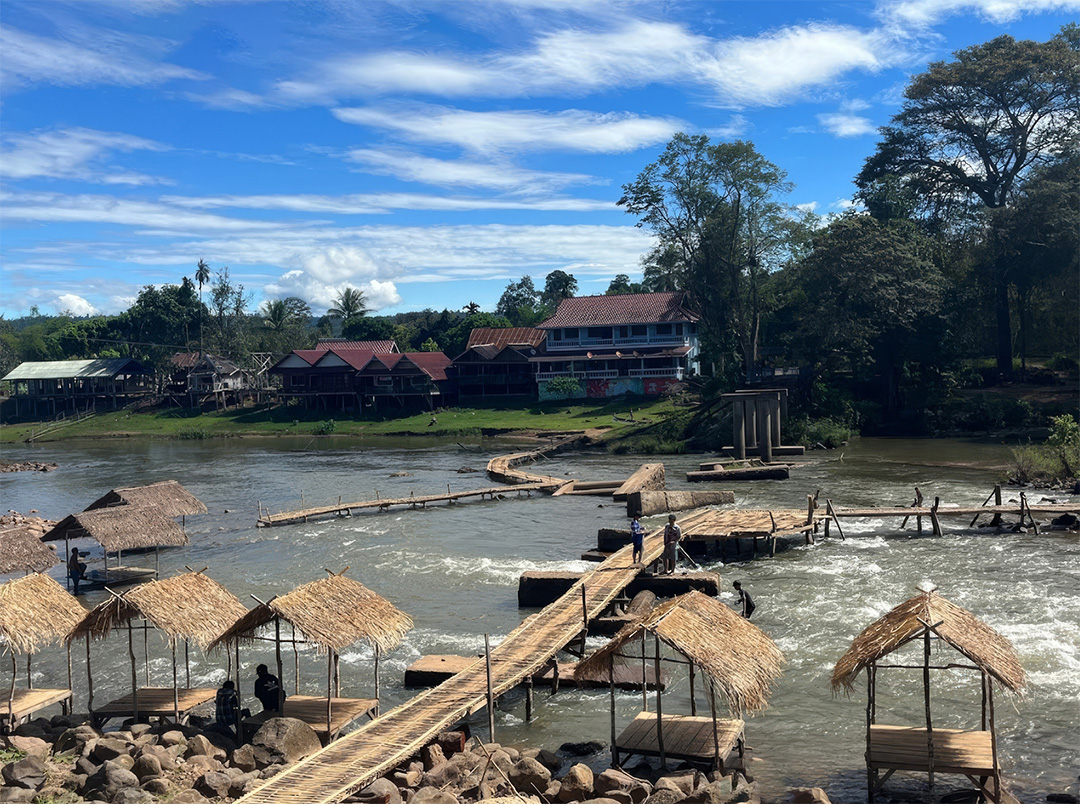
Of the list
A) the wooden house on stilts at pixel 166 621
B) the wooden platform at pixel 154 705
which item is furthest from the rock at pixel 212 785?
the wooden platform at pixel 154 705

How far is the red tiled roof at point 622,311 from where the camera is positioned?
76938 mm

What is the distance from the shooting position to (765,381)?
2203 inches

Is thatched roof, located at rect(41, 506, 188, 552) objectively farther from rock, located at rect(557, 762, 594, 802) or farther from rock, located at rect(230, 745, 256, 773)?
rock, located at rect(557, 762, 594, 802)

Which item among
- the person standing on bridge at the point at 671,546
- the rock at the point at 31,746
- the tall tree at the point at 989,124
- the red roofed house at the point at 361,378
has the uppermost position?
the tall tree at the point at 989,124

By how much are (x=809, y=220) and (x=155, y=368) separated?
207 ft

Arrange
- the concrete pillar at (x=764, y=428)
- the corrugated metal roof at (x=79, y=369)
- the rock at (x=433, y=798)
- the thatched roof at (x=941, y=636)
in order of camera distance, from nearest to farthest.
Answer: the rock at (x=433, y=798) < the thatched roof at (x=941, y=636) < the concrete pillar at (x=764, y=428) < the corrugated metal roof at (x=79, y=369)

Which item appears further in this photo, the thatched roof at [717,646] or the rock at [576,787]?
the thatched roof at [717,646]

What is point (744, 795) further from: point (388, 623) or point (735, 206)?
point (735, 206)

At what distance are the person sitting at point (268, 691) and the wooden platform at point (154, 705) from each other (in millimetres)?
1296

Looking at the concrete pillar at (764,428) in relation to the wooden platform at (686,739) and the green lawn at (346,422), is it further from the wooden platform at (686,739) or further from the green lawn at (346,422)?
the wooden platform at (686,739)

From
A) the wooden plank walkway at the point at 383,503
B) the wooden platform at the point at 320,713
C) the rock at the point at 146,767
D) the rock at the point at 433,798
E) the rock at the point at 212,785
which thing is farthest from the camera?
the wooden plank walkway at the point at 383,503

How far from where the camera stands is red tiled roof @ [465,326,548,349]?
82.1 m

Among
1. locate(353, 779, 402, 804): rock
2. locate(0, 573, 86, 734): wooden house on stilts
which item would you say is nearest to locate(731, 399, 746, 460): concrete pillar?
locate(0, 573, 86, 734): wooden house on stilts

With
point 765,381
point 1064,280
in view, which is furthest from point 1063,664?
point 1064,280
